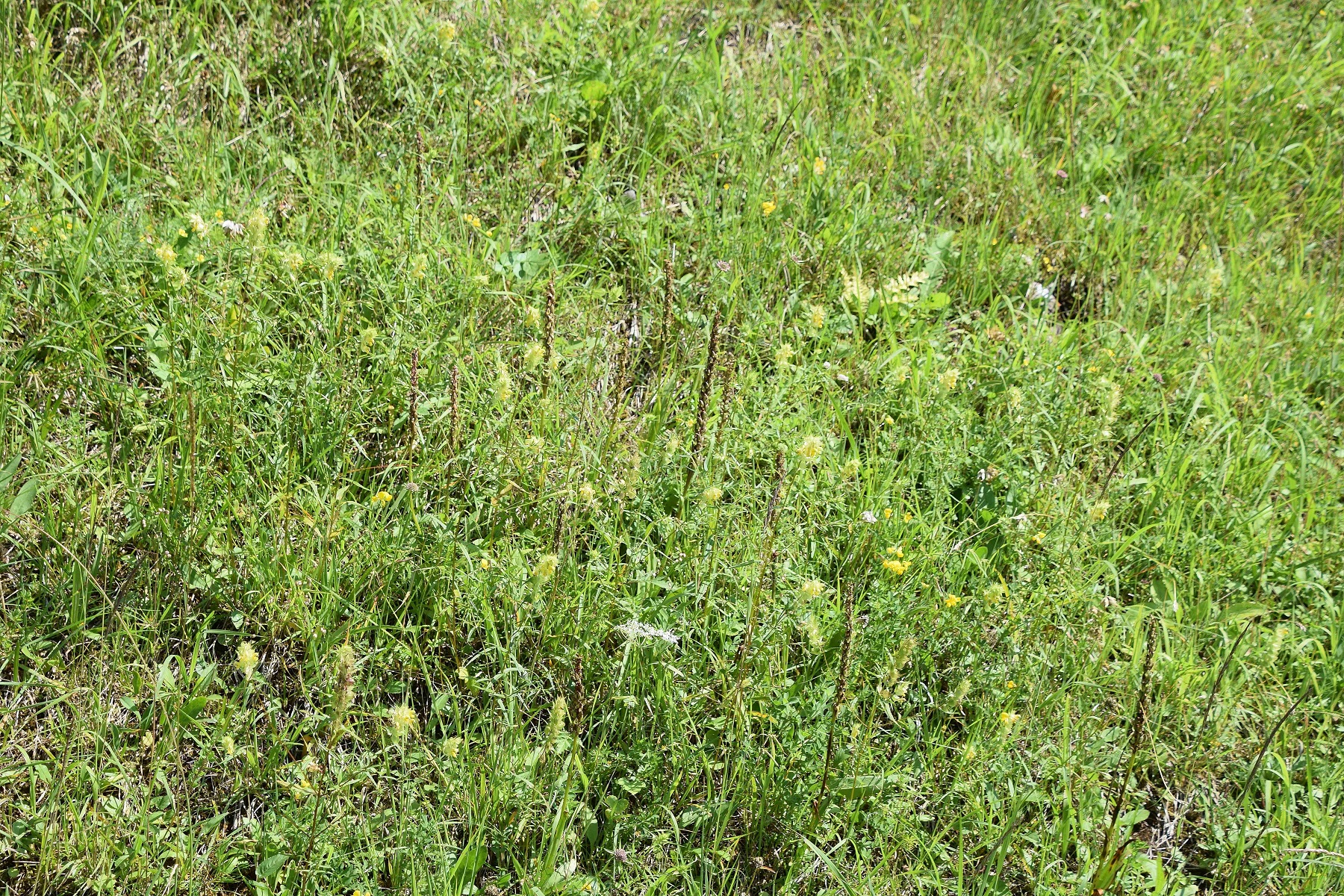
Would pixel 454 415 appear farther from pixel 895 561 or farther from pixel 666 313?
pixel 895 561

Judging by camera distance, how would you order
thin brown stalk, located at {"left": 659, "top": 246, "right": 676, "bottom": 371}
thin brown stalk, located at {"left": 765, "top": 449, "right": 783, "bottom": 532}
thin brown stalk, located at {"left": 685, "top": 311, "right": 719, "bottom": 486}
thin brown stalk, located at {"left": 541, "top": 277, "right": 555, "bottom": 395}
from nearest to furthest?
1. thin brown stalk, located at {"left": 765, "top": 449, "right": 783, "bottom": 532}
2. thin brown stalk, located at {"left": 685, "top": 311, "right": 719, "bottom": 486}
3. thin brown stalk, located at {"left": 541, "top": 277, "right": 555, "bottom": 395}
4. thin brown stalk, located at {"left": 659, "top": 246, "right": 676, "bottom": 371}

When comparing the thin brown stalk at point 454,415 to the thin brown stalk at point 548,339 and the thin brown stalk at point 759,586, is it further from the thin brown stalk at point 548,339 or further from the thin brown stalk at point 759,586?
the thin brown stalk at point 759,586

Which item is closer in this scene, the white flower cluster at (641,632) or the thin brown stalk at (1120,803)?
the thin brown stalk at (1120,803)

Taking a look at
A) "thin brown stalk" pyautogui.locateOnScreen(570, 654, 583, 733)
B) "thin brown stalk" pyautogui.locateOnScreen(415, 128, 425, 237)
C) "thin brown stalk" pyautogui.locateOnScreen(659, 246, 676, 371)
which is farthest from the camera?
"thin brown stalk" pyautogui.locateOnScreen(415, 128, 425, 237)

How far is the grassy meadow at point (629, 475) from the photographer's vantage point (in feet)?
8.33

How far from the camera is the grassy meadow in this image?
254 cm

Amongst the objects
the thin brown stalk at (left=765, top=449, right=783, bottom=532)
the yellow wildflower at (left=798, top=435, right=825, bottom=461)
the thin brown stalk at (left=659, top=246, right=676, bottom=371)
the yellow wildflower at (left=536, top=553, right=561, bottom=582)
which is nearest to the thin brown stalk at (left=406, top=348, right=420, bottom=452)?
the yellow wildflower at (left=536, top=553, right=561, bottom=582)

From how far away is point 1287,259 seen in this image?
4.48 m

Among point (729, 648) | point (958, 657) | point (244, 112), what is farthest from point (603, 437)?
point (244, 112)

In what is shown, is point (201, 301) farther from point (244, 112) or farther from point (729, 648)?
point (729, 648)

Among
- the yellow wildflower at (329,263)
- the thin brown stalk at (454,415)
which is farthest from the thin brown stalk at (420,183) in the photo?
the thin brown stalk at (454,415)

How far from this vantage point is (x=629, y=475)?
117 inches

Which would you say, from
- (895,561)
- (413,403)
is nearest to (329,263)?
(413,403)

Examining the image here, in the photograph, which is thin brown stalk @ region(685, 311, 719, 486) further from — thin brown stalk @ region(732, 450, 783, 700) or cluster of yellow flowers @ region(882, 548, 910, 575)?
cluster of yellow flowers @ region(882, 548, 910, 575)
